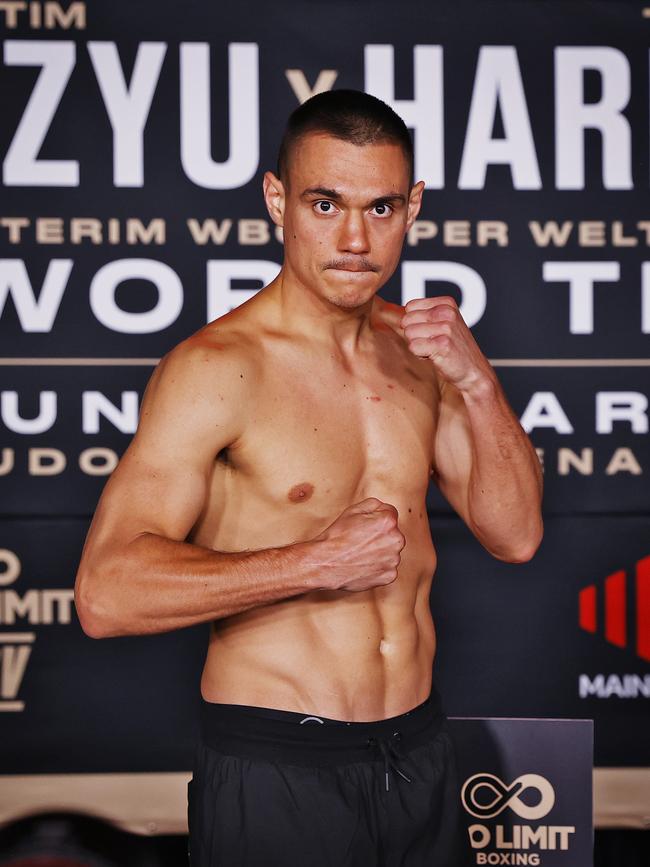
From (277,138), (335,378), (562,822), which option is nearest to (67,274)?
(277,138)

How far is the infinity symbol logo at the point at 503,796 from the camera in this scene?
2.12 metres

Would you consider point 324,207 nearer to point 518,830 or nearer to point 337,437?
point 337,437

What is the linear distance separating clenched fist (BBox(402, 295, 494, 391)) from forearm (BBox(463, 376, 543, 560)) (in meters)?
0.03

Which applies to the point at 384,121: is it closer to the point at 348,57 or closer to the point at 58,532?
the point at 348,57

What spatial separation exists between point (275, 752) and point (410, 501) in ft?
1.18

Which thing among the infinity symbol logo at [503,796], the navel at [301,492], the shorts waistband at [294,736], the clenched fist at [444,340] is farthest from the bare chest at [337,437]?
the infinity symbol logo at [503,796]

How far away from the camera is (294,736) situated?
1.30m

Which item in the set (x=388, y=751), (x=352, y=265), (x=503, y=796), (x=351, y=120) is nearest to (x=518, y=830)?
(x=503, y=796)

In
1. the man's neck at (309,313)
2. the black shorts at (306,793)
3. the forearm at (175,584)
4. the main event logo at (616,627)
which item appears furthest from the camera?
the main event logo at (616,627)

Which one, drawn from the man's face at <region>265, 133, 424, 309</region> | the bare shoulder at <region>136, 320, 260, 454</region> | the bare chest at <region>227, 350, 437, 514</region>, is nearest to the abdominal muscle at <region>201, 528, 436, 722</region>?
the bare chest at <region>227, 350, 437, 514</region>

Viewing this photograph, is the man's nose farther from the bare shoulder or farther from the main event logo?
the main event logo

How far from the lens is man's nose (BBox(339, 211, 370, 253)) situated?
129 cm

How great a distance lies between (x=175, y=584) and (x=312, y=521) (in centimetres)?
22

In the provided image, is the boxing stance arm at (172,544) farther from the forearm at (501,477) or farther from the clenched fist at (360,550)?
the forearm at (501,477)
